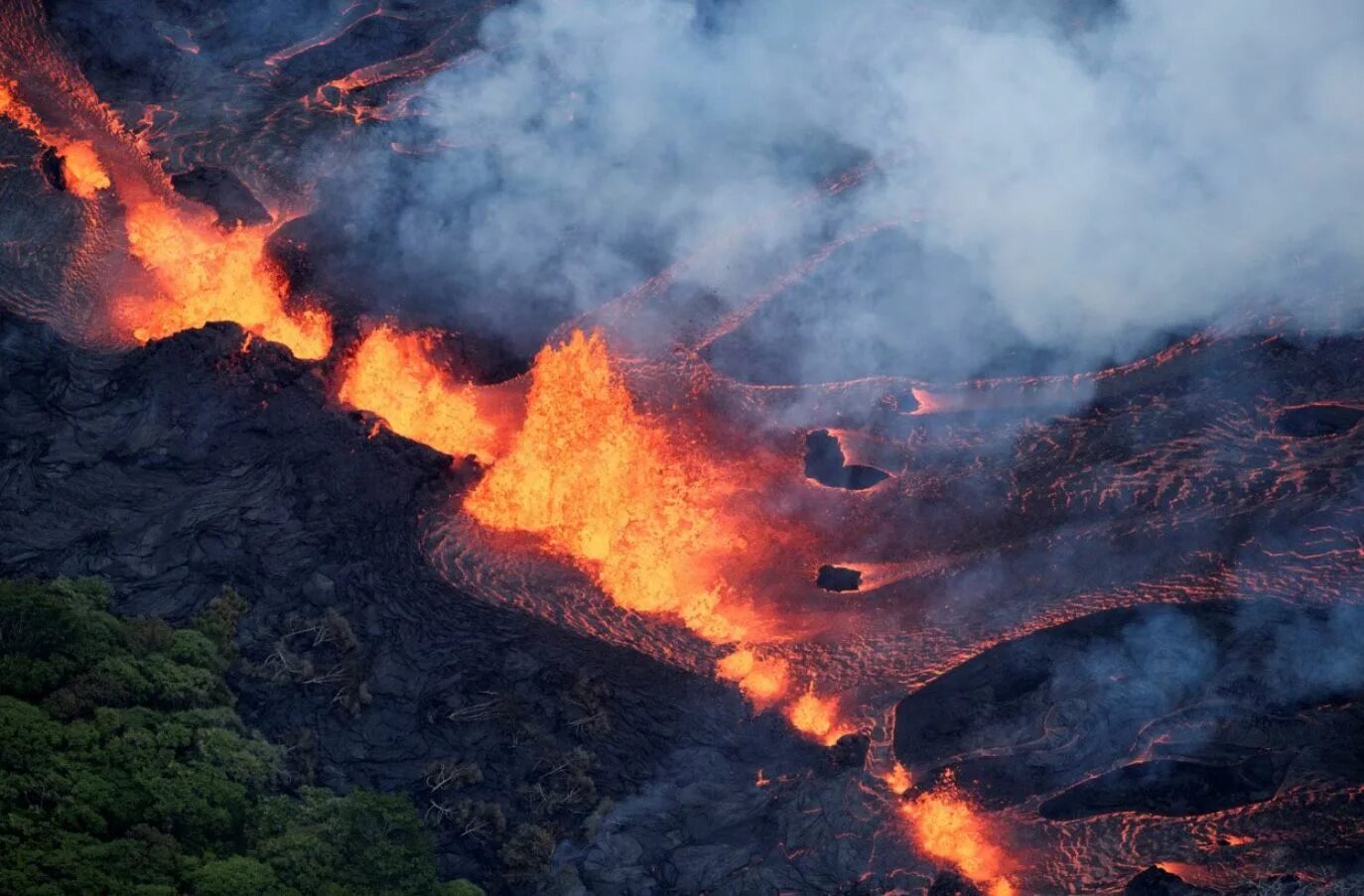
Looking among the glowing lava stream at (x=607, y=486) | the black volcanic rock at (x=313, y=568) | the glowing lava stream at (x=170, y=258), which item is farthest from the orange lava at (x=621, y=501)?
the glowing lava stream at (x=170, y=258)

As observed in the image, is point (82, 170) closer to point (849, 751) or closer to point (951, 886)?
point (849, 751)

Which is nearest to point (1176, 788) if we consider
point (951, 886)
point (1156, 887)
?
point (1156, 887)

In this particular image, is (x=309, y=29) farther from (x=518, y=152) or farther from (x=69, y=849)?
(x=69, y=849)

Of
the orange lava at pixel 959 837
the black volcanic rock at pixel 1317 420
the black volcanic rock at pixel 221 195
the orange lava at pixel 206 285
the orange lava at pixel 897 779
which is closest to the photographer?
the orange lava at pixel 959 837

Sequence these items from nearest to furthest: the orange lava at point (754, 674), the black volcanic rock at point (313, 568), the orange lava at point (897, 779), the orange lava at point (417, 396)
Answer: the black volcanic rock at point (313, 568) < the orange lava at point (897, 779) < the orange lava at point (754, 674) < the orange lava at point (417, 396)

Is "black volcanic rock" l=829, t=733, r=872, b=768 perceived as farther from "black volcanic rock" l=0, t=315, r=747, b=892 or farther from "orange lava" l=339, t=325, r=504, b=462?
"orange lava" l=339, t=325, r=504, b=462

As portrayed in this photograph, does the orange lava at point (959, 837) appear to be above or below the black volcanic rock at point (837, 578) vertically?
below

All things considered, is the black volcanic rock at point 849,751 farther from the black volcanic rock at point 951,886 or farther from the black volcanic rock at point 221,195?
the black volcanic rock at point 221,195

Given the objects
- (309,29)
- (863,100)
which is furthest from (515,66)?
(863,100)
